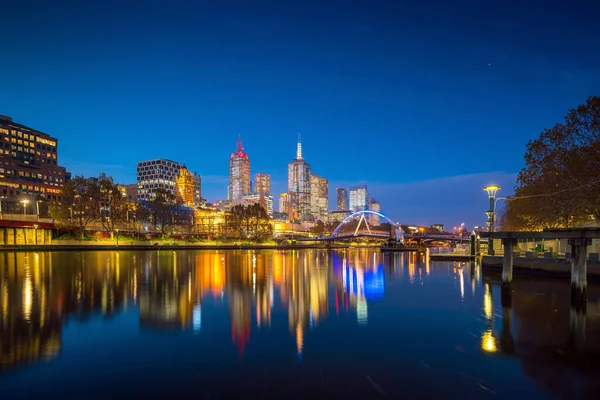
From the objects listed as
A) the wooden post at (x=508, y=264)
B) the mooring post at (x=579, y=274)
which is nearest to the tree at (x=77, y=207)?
the wooden post at (x=508, y=264)

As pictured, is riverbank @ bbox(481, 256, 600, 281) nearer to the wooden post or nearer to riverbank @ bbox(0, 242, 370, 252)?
the wooden post

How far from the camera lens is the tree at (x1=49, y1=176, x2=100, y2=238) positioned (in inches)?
4016

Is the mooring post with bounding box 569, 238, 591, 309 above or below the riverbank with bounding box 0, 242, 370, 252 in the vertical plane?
above

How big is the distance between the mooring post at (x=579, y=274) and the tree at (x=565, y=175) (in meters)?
11.0

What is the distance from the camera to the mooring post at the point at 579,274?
990 inches

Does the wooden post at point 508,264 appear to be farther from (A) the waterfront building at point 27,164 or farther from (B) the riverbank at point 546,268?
(A) the waterfront building at point 27,164

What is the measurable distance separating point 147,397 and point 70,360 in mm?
4792

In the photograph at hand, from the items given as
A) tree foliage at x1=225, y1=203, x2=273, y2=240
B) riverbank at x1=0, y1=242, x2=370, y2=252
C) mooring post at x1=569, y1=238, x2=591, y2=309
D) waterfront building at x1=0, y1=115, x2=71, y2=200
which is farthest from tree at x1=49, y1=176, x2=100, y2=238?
mooring post at x1=569, y1=238, x2=591, y2=309

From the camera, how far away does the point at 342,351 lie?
632 inches

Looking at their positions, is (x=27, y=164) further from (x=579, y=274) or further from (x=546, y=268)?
(x=579, y=274)

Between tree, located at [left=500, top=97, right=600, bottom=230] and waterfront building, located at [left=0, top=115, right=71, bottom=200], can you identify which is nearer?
tree, located at [left=500, top=97, right=600, bottom=230]

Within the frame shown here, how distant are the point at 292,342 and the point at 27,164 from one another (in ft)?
616

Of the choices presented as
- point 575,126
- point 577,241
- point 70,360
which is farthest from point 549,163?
point 70,360

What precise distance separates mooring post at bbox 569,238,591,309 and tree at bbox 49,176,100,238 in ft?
336
